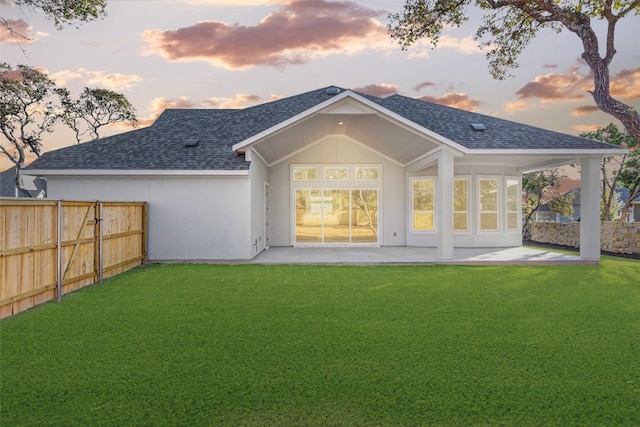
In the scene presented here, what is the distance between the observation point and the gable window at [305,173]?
14.7 metres

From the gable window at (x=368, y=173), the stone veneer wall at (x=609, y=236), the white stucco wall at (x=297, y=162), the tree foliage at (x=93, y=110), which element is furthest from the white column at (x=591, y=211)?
the tree foliage at (x=93, y=110)

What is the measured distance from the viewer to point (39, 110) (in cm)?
2561

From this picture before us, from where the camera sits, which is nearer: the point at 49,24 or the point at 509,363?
the point at 509,363

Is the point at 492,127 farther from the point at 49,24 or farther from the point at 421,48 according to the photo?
the point at 49,24

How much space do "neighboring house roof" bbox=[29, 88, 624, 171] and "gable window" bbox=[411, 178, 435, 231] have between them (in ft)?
8.12

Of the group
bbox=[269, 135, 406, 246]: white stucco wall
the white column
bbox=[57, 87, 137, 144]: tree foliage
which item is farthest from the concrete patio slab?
bbox=[57, 87, 137, 144]: tree foliage

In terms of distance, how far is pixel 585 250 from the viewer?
1098cm

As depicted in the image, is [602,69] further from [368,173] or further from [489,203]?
[368,173]

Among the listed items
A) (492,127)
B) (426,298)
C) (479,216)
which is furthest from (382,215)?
(426,298)


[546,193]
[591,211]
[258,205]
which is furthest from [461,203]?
[546,193]

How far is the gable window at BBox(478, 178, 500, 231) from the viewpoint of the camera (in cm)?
1444

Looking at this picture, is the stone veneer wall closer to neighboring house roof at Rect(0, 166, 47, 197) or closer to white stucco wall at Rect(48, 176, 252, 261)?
white stucco wall at Rect(48, 176, 252, 261)

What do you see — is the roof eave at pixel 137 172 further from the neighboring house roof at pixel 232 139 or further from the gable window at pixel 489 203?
the gable window at pixel 489 203

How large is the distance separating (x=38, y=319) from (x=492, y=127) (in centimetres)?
1245
